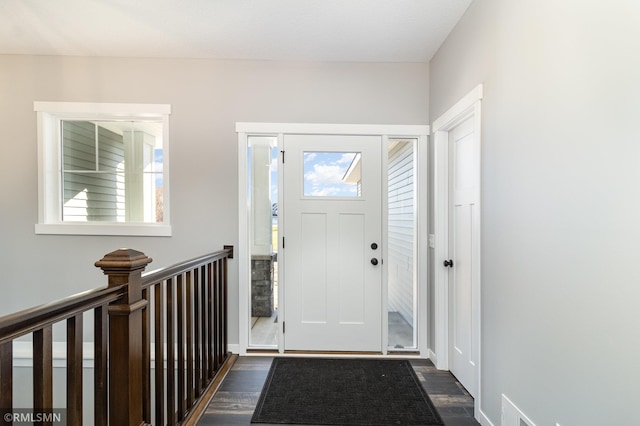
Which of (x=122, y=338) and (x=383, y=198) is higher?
(x=383, y=198)

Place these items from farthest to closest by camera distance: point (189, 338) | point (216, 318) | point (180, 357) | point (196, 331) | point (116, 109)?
point (116, 109) → point (216, 318) → point (196, 331) → point (189, 338) → point (180, 357)

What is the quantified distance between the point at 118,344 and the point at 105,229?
1905 mm

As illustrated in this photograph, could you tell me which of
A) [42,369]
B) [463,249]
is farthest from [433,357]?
[42,369]

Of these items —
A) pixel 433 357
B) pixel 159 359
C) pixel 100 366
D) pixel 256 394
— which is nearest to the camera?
pixel 100 366

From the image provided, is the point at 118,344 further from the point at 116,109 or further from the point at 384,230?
the point at 116,109

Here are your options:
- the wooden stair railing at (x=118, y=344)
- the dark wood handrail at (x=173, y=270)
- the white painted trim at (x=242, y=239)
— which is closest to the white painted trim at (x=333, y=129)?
the white painted trim at (x=242, y=239)

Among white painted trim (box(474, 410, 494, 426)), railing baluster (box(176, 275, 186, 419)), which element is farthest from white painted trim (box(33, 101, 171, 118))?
white painted trim (box(474, 410, 494, 426))

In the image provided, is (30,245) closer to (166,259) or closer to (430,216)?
(166,259)

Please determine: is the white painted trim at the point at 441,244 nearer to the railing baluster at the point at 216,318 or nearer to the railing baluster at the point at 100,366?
the railing baluster at the point at 216,318

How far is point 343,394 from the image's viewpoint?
2236 mm

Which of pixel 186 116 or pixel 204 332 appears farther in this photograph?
pixel 186 116

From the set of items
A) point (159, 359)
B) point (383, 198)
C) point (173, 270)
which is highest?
point (383, 198)

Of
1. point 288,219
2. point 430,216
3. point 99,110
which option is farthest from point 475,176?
point 99,110

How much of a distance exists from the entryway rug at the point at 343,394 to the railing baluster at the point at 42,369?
130cm
